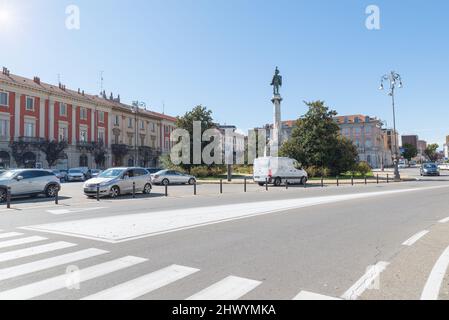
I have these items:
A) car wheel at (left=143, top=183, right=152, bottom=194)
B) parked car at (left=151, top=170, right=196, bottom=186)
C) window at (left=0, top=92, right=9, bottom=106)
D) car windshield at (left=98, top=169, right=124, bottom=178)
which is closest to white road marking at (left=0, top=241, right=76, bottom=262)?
car windshield at (left=98, top=169, right=124, bottom=178)

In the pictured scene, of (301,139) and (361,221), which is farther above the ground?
(301,139)

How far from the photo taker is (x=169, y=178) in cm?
2753

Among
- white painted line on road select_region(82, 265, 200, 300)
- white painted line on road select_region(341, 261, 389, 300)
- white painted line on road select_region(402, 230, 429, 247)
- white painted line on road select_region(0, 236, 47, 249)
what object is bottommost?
white painted line on road select_region(402, 230, 429, 247)

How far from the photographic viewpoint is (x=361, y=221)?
8945 mm

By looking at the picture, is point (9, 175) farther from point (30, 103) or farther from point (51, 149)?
point (30, 103)

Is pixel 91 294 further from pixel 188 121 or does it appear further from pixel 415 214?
pixel 188 121

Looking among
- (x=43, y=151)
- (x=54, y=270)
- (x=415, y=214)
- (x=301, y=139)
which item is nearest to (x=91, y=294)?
(x=54, y=270)

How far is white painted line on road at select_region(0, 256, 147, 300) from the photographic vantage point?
3874 millimetres

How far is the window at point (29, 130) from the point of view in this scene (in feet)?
140

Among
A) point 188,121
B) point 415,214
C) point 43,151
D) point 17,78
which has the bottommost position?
point 415,214

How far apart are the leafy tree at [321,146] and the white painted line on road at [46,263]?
31.4 meters

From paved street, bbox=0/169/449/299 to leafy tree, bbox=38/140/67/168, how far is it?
37.0m

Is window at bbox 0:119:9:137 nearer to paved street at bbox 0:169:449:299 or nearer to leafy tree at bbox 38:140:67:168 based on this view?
leafy tree at bbox 38:140:67:168
